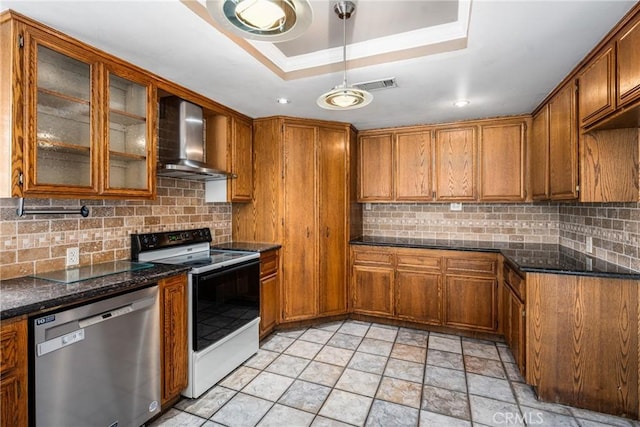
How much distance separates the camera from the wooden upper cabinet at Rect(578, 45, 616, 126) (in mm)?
1822

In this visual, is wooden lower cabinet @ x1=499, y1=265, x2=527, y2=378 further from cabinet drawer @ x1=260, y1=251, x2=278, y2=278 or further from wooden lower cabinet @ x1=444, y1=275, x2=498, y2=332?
cabinet drawer @ x1=260, y1=251, x2=278, y2=278

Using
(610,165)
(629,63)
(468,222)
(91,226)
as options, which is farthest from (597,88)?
(91,226)

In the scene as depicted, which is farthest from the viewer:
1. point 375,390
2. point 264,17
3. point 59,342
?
point 375,390

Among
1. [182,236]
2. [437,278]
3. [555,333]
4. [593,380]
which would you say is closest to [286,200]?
[182,236]

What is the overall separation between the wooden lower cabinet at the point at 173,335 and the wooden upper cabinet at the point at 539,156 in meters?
3.21

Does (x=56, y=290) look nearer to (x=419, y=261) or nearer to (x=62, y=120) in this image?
(x=62, y=120)

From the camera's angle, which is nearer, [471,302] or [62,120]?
[62,120]

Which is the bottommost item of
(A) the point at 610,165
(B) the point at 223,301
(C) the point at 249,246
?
(B) the point at 223,301

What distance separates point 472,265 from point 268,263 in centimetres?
211

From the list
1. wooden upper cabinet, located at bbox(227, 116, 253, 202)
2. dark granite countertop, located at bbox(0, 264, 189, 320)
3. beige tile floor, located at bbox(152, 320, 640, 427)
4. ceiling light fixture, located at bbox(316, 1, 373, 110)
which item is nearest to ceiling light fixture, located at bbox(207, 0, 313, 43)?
ceiling light fixture, located at bbox(316, 1, 373, 110)

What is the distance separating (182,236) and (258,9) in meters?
2.18

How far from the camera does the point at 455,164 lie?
11.8ft

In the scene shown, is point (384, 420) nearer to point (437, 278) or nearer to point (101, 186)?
point (437, 278)

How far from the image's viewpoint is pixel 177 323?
213 cm
